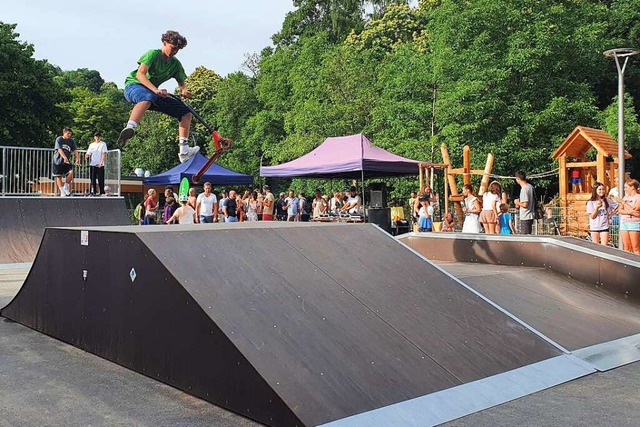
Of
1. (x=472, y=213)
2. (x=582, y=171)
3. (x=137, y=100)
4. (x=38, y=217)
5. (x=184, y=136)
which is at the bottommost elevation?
(x=472, y=213)

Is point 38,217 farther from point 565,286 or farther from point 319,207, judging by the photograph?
point 565,286

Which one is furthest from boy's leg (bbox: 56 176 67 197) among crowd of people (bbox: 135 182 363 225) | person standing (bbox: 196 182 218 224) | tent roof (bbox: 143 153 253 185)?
tent roof (bbox: 143 153 253 185)

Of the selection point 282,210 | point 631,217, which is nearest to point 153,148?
point 282,210

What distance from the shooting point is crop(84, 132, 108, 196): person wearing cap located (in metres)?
14.5

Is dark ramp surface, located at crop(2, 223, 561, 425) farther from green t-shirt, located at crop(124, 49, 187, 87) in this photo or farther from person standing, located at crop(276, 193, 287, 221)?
person standing, located at crop(276, 193, 287, 221)

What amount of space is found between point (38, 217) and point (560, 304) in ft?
38.4

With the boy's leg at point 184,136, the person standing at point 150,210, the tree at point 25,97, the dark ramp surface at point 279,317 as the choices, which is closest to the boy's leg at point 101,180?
the person standing at point 150,210

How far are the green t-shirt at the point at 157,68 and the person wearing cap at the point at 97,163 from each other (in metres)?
4.93

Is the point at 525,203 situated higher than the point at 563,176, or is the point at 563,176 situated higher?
the point at 563,176

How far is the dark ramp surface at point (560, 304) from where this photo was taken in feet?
20.3

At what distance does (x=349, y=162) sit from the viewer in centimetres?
1697

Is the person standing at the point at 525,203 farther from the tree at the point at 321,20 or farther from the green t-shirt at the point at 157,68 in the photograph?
the tree at the point at 321,20

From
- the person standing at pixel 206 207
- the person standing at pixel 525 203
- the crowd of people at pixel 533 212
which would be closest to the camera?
the crowd of people at pixel 533 212

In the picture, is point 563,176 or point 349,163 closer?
point 349,163
